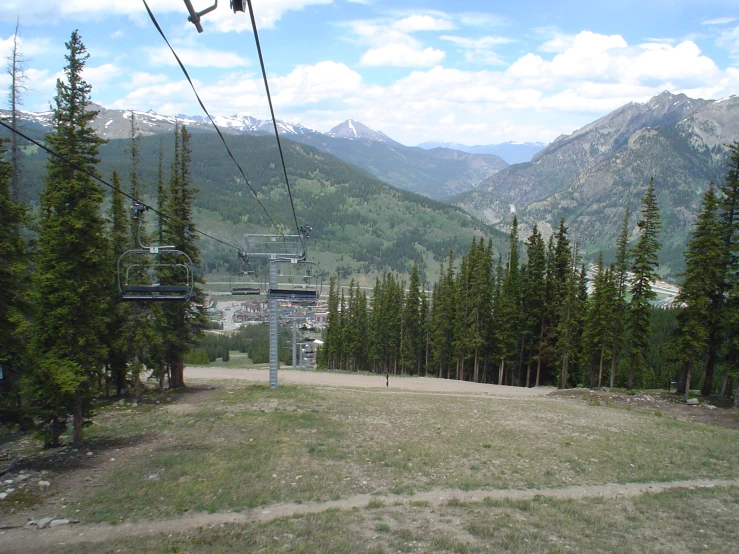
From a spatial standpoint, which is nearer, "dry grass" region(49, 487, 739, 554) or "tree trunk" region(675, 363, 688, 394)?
"dry grass" region(49, 487, 739, 554)

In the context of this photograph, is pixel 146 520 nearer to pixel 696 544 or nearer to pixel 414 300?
pixel 696 544

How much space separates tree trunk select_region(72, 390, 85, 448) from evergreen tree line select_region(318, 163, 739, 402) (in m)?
36.4

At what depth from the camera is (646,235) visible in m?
39.4

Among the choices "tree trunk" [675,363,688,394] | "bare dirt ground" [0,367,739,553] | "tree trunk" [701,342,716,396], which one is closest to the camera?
"bare dirt ground" [0,367,739,553]

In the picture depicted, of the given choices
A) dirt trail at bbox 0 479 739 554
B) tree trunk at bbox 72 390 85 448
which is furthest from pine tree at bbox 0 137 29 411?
dirt trail at bbox 0 479 739 554

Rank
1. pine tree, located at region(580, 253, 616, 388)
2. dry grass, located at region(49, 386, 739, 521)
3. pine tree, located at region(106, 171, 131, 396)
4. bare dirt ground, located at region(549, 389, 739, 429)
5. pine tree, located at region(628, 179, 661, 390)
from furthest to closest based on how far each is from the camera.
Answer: pine tree, located at region(580, 253, 616, 388), pine tree, located at region(628, 179, 661, 390), bare dirt ground, located at region(549, 389, 739, 429), pine tree, located at region(106, 171, 131, 396), dry grass, located at region(49, 386, 739, 521)

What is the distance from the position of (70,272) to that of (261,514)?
11670mm

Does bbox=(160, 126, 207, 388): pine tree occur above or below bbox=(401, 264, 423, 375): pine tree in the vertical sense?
above

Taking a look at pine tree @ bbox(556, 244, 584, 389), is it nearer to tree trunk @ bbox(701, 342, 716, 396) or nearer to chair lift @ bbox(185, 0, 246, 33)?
tree trunk @ bbox(701, 342, 716, 396)

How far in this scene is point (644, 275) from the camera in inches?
1559

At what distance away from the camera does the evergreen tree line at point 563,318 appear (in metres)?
34.2

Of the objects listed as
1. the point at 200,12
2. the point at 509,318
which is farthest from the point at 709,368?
the point at 200,12

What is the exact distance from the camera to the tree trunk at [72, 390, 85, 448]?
59.4 ft

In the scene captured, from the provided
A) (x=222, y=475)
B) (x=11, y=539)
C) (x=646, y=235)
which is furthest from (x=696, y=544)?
(x=646, y=235)
